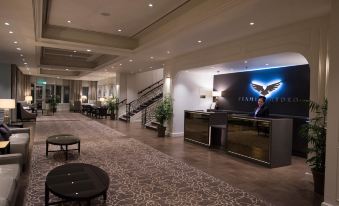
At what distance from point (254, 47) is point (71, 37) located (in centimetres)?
591

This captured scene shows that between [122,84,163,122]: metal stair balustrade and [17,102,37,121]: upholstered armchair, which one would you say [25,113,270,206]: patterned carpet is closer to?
[17,102,37,121]: upholstered armchair

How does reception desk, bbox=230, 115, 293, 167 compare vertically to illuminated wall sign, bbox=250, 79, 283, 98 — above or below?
below

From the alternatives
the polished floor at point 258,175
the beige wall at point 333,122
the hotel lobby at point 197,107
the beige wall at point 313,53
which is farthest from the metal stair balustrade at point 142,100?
the beige wall at point 333,122

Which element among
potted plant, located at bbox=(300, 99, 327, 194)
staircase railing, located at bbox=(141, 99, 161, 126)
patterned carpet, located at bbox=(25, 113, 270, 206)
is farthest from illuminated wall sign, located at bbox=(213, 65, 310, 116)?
staircase railing, located at bbox=(141, 99, 161, 126)

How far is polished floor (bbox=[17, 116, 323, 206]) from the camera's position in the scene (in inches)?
156

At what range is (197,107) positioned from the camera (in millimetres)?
10398

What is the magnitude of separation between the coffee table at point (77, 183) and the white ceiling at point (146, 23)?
3.32 meters

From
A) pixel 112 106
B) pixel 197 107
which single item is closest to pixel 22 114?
pixel 112 106

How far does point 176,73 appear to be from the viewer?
31.7 feet

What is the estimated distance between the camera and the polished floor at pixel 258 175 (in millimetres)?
3963

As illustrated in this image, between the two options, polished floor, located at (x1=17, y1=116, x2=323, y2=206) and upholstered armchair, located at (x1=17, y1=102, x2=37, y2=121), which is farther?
upholstered armchair, located at (x1=17, y1=102, x2=37, y2=121)

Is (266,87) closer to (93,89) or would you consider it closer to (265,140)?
(265,140)

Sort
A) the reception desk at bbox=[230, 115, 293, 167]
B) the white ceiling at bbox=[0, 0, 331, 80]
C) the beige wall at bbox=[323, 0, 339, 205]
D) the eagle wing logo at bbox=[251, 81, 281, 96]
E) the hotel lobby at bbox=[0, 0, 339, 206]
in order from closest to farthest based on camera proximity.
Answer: the beige wall at bbox=[323, 0, 339, 205]
the hotel lobby at bbox=[0, 0, 339, 206]
the white ceiling at bbox=[0, 0, 331, 80]
the reception desk at bbox=[230, 115, 293, 167]
the eagle wing logo at bbox=[251, 81, 281, 96]

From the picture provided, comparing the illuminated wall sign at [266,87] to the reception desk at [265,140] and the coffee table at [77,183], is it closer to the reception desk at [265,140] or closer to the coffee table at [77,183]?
the reception desk at [265,140]
